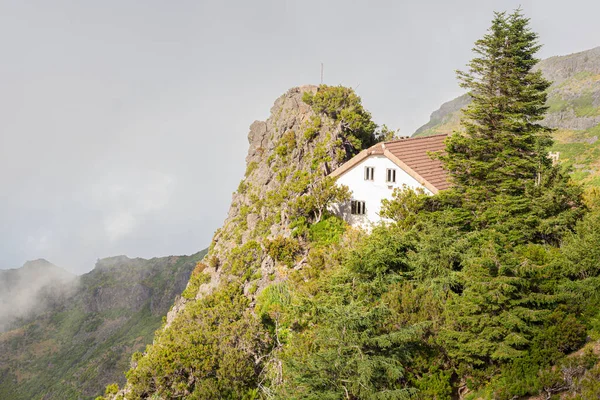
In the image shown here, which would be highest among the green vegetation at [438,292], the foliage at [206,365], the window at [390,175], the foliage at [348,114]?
the foliage at [348,114]

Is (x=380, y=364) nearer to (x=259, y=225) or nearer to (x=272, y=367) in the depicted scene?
(x=272, y=367)

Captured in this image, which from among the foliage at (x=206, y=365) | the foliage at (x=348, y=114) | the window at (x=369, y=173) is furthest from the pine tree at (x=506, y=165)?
the foliage at (x=348, y=114)

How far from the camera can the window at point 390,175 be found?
26562 millimetres

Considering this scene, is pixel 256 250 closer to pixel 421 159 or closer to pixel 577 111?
pixel 421 159

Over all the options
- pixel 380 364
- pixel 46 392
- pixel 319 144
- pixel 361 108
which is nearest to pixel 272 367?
pixel 380 364

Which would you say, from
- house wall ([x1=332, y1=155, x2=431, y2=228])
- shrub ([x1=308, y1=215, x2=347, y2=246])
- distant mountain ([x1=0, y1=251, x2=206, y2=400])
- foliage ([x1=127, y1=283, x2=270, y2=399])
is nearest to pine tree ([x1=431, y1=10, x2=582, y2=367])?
house wall ([x1=332, y1=155, x2=431, y2=228])

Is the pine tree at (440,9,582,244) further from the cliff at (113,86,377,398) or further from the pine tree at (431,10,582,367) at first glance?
the cliff at (113,86,377,398)

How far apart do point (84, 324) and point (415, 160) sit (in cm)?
13069

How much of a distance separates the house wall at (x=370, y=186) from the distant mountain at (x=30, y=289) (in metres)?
148

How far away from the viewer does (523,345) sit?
484 inches

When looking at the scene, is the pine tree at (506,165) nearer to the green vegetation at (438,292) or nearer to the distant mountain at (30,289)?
the green vegetation at (438,292)

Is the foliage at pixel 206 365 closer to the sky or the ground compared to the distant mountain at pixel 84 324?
closer to the sky

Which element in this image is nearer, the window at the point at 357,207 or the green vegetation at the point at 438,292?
the green vegetation at the point at 438,292

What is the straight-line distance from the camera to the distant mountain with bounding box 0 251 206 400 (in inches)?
3794
